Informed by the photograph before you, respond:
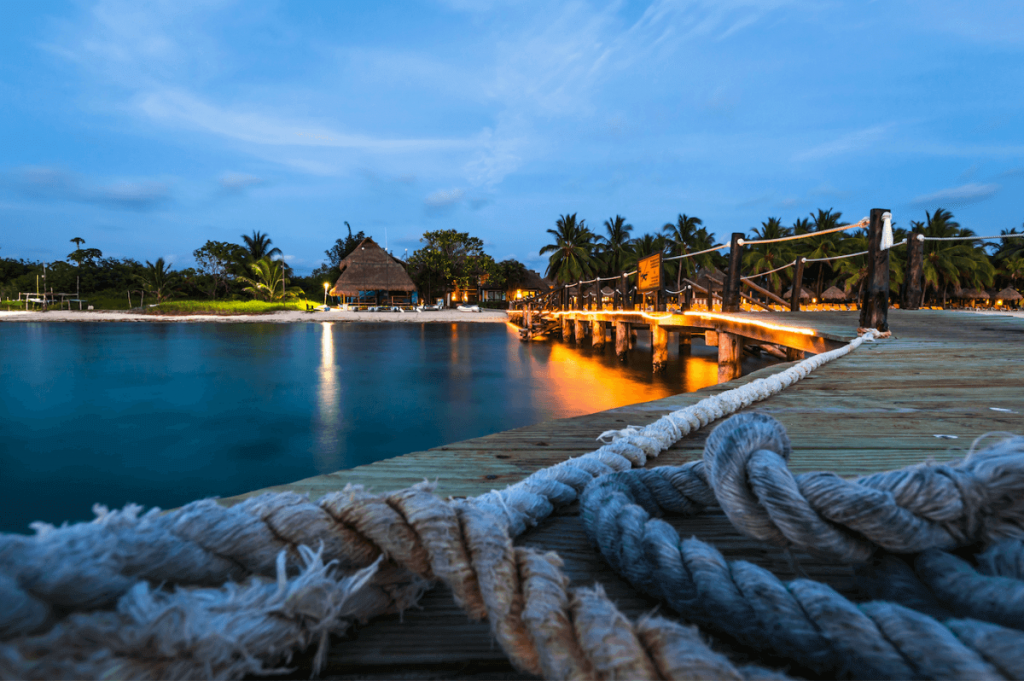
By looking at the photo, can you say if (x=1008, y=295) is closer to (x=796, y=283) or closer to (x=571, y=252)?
(x=571, y=252)

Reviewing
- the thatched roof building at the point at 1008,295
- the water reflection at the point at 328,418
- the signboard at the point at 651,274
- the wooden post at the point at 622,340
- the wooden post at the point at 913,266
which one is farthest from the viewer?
the thatched roof building at the point at 1008,295

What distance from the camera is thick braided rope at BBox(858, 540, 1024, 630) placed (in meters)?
0.56

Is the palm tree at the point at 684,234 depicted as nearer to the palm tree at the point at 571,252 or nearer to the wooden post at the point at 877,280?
the palm tree at the point at 571,252

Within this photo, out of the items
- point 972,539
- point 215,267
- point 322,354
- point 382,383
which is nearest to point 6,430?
point 382,383

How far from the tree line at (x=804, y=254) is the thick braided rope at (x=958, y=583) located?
3289 cm

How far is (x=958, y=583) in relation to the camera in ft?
1.99

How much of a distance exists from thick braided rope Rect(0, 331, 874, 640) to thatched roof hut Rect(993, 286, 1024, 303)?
51506mm

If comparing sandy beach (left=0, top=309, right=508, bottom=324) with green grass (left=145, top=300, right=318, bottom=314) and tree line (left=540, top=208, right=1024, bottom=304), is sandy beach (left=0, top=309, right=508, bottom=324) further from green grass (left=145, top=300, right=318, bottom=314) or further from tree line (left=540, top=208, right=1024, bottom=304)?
tree line (left=540, top=208, right=1024, bottom=304)

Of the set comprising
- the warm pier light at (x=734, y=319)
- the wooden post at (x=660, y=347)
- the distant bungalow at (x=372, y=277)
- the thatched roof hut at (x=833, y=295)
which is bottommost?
the wooden post at (x=660, y=347)

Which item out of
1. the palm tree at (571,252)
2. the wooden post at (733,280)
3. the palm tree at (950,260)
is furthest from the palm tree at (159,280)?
the palm tree at (950,260)

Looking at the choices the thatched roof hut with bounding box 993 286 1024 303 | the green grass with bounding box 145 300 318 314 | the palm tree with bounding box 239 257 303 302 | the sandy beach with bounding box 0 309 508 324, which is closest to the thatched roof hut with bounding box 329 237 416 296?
the palm tree with bounding box 239 257 303 302

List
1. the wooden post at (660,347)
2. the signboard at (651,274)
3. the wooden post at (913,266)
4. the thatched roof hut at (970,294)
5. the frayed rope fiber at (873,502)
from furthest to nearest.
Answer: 1. the thatched roof hut at (970,294)
2. the wooden post at (660,347)
3. the signboard at (651,274)
4. the wooden post at (913,266)
5. the frayed rope fiber at (873,502)

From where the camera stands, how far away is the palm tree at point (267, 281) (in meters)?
38.1

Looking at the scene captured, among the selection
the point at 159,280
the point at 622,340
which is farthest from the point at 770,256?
the point at 159,280
